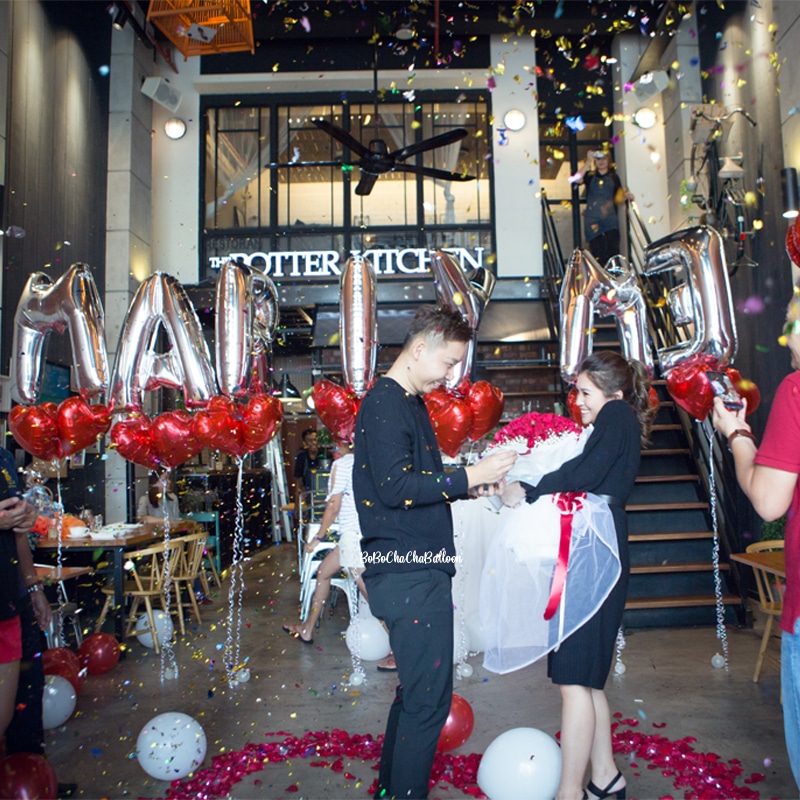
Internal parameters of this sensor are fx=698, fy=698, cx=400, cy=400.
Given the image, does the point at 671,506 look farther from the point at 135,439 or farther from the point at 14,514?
the point at 14,514

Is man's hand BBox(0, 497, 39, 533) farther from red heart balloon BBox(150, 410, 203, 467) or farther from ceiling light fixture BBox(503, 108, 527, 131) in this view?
ceiling light fixture BBox(503, 108, 527, 131)

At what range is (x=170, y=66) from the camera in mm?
9602

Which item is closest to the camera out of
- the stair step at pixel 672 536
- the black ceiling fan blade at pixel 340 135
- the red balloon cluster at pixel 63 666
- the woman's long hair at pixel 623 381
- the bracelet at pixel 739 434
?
the bracelet at pixel 739 434

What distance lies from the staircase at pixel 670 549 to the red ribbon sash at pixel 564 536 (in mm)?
3272

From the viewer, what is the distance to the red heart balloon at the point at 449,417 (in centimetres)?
319

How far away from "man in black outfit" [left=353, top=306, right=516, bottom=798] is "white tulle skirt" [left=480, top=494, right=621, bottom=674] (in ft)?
1.21

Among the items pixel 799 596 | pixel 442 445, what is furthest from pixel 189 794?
pixel 799 596

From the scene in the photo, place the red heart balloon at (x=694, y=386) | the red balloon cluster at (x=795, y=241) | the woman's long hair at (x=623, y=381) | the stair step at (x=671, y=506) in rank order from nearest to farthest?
the woman's long hair at (x=623, y=381), the red balloon cluster at (x=795, y=241), the red heart balloon at (x=694, y=386), the stair step at (x=671, y=506)

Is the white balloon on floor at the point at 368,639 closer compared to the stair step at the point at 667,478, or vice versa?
the white balloon on floor at the point at 368,639

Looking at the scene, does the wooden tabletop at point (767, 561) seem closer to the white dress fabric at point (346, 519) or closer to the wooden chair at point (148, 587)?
the white dress fabric at point (346, 519)

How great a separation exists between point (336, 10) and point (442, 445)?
7.50 m

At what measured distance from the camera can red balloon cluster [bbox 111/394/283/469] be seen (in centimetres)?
307

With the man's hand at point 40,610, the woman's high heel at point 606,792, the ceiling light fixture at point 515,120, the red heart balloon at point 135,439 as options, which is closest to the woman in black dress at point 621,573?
the woman's high heel at point 606,792

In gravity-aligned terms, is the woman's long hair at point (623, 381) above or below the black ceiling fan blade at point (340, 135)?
below
